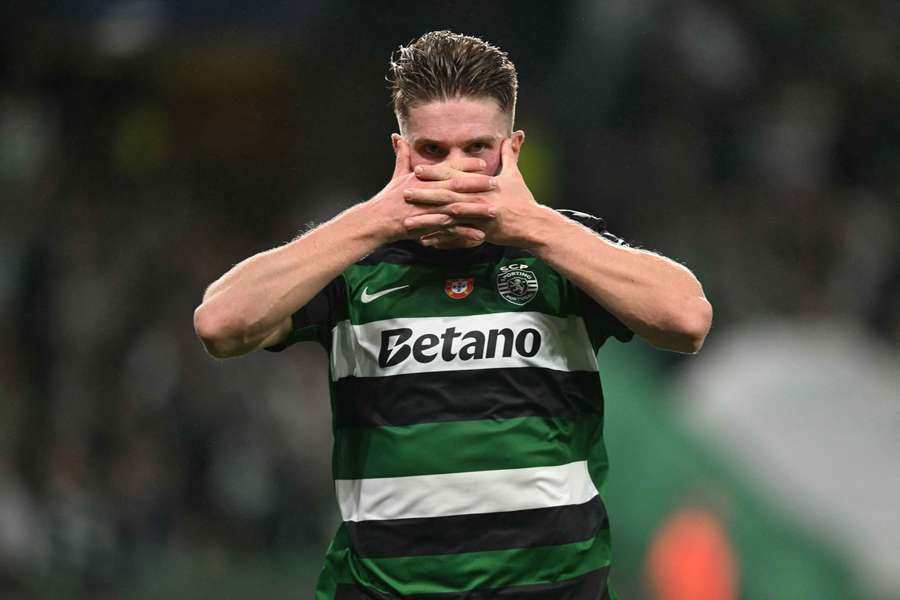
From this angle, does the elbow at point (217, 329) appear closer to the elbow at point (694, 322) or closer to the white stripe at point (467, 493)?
the white stripe at point (467, 493)

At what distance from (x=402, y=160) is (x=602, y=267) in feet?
1.53

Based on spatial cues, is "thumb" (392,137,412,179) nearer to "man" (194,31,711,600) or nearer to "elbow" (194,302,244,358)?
"man" (194,31,711,600)

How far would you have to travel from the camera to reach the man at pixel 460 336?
2.63 m

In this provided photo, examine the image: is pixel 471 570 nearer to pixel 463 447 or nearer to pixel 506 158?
pixel 463 447

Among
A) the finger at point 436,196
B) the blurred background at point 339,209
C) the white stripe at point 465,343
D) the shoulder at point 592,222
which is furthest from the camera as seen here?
the blurred background at point 339,209

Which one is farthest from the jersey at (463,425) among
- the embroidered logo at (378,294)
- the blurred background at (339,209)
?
the blurred background at (339,209)

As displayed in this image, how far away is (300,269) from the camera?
2629mm

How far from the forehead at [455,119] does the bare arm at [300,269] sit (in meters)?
0.08

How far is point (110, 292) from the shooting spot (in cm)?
877

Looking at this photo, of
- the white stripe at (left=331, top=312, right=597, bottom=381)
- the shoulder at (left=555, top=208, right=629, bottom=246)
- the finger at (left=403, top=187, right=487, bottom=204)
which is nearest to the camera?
the finger at (left=403, top=187, right=487, bottom=204)

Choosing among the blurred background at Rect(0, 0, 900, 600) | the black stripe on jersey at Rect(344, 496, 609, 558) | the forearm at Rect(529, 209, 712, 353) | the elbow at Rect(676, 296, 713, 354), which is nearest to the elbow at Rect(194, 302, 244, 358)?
the black stripe on jersey at Rect(344, 496, 609, 558)

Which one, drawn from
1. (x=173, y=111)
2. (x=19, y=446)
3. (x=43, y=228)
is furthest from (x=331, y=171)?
(x=19, y=446)

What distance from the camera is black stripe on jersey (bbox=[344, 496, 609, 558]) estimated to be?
265cm

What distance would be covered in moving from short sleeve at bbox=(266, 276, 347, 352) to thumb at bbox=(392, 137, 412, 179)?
275 mm
